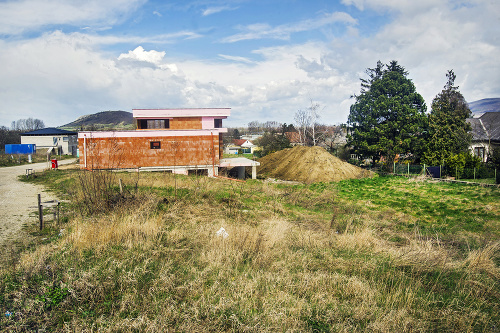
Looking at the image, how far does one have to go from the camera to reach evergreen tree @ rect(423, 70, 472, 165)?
92.7 feet

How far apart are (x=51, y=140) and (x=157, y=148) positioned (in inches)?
1488

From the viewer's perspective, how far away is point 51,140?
5103cm

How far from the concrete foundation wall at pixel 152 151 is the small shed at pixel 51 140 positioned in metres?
33.0

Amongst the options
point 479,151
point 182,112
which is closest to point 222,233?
point 182,112

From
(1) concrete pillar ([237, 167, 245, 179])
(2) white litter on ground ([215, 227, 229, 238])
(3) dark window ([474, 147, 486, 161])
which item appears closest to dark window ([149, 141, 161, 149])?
(1) concrete pillar ([237, 167, 245, 179])

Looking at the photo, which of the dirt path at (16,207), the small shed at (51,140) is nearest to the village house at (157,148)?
the dirt path at (16,207)

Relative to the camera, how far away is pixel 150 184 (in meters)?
15.0

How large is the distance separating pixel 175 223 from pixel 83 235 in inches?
99.7

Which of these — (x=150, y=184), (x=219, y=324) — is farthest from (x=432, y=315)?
(x=150, y=184)

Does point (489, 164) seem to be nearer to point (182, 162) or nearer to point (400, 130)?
point (400, 130)

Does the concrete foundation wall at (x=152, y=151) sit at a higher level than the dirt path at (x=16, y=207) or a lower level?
higher

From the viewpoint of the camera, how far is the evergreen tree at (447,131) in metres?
28.3

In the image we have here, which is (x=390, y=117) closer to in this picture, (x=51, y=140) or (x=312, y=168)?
(x=312, y=168)

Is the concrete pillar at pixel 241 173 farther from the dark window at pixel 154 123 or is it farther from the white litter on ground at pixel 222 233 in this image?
the white litter on ground at pixel 222 233
